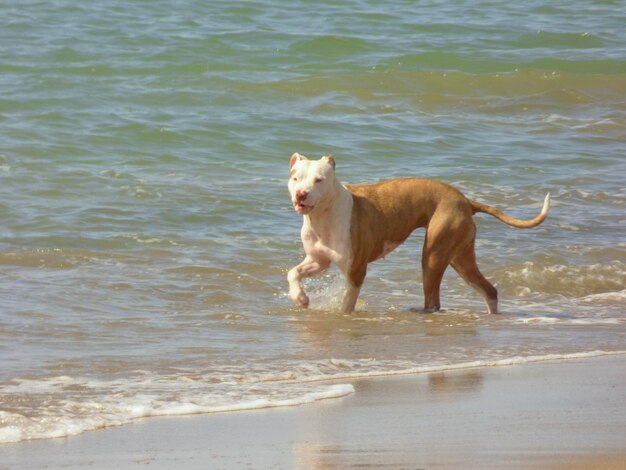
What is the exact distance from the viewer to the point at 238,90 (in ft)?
63.4

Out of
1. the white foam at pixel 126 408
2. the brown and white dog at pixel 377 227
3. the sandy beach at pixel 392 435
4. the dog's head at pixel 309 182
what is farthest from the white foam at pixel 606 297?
the white foam at pixel 126 408

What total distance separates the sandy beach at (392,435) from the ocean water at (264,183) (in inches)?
9.4

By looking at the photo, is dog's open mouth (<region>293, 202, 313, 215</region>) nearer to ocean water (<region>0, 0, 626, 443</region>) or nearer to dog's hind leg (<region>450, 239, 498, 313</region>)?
ocean water (<region>0, 0, 626, 443</region>)

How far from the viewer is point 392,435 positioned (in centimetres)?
546

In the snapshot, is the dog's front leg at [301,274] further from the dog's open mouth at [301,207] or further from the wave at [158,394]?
the wave at [158,394]

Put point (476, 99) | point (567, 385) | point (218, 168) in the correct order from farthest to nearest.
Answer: point (476, 99) < point (218, 168) < point (567, 385)

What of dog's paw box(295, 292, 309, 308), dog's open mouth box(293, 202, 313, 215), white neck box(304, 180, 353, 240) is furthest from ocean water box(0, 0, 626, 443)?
dog's open mouth box(293, 202, 313, 215)

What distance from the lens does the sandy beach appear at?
5.01 metres

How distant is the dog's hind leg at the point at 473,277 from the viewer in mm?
9688

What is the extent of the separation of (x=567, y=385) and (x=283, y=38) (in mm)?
17065

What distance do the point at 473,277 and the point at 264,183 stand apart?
4.84 metres

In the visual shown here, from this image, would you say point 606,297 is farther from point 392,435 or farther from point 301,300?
point 392,435

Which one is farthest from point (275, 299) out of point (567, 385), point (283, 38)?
point (283, 38)

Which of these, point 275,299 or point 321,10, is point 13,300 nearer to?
point 275,299
